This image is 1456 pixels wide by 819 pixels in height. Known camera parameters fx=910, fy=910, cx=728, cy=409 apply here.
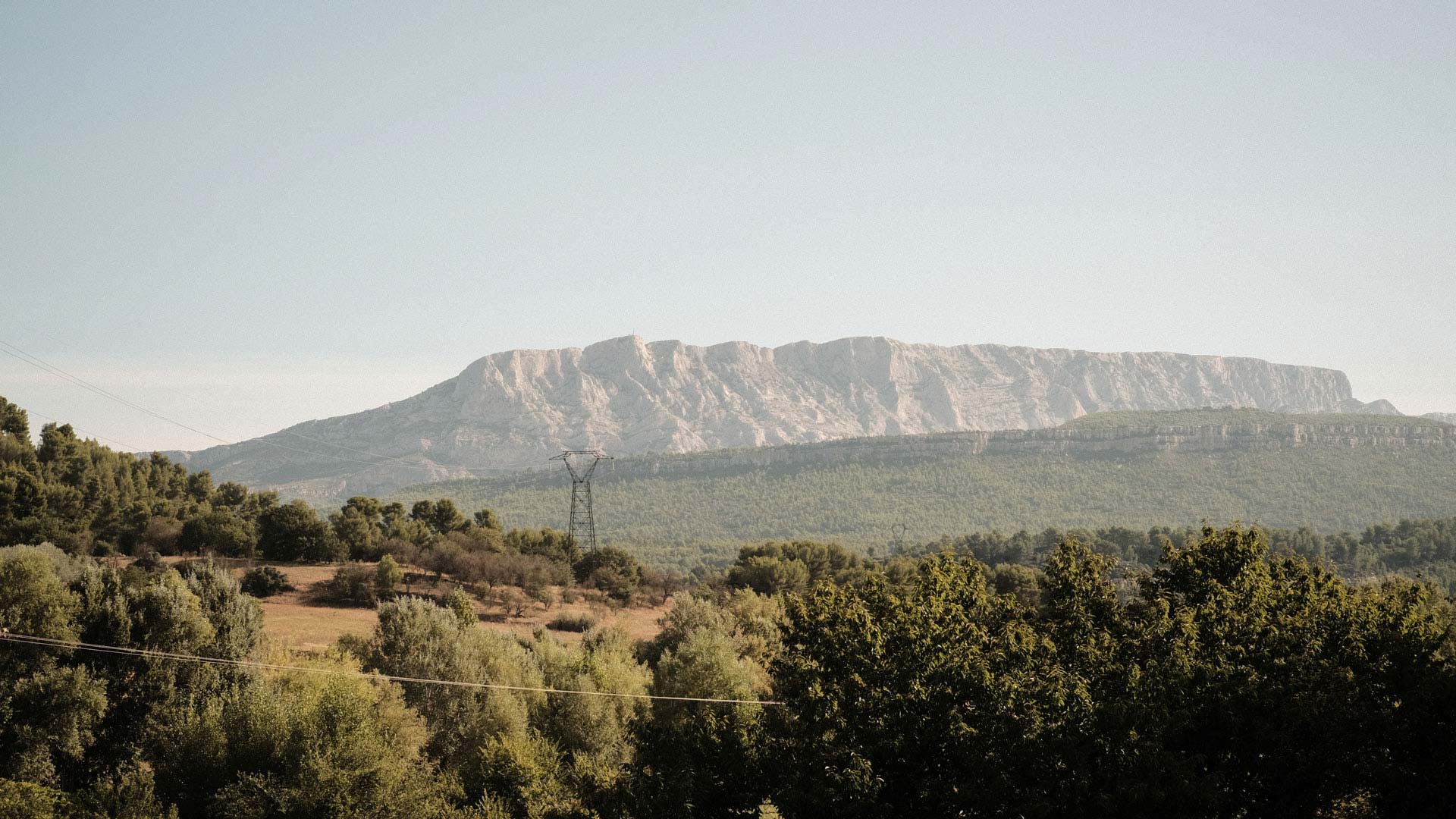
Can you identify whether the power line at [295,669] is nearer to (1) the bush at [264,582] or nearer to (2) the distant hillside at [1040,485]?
(1) the bush at [264,582]

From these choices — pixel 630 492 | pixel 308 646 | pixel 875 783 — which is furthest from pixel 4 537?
pixel 630 492

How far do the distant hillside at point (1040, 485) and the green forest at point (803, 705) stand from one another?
90.5 meters

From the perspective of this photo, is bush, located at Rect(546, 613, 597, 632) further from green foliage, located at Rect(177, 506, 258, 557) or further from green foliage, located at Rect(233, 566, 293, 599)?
green foliage, located at Rect(177, 506, 258, 557)

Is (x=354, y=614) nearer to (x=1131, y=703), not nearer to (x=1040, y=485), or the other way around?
(x=1131, y=703)

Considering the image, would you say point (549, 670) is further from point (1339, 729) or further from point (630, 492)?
point (630, 492)

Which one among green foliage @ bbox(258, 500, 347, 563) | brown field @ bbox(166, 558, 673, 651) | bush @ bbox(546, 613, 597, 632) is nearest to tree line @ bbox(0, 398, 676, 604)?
green foliage @ bbox(258, 500, 347, 563)

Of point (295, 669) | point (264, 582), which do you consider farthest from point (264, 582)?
point (295, 669)

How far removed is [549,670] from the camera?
34.9 meters

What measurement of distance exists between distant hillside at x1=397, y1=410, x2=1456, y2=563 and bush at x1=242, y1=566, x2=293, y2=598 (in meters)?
71.8

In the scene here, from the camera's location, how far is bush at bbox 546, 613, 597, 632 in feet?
172

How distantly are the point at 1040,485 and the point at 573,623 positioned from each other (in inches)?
4921

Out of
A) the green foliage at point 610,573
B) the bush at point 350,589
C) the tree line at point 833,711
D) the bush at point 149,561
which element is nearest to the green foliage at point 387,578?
the bush at point 350,589

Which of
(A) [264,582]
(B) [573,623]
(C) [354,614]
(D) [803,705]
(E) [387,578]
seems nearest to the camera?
(D) [803,705]

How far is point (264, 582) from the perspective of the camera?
51312 millimetres
